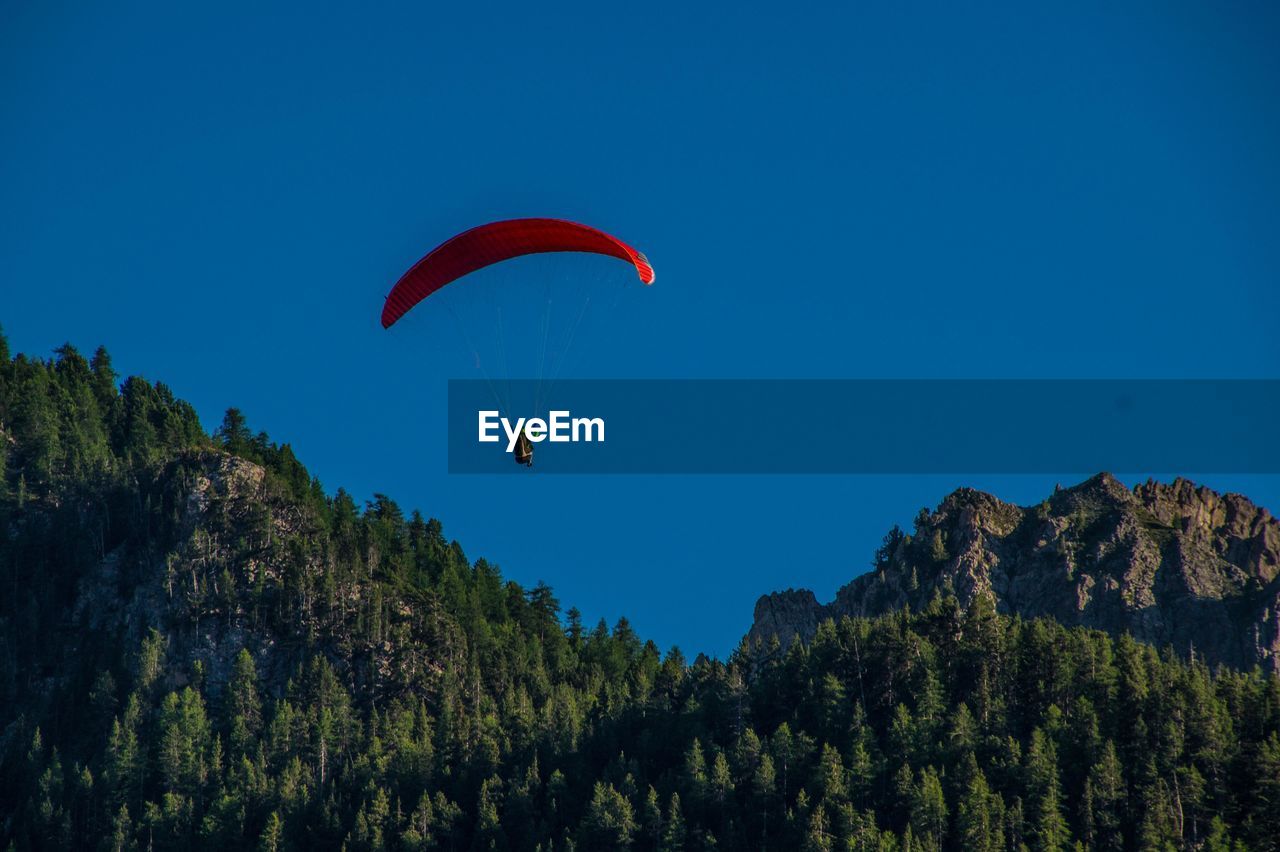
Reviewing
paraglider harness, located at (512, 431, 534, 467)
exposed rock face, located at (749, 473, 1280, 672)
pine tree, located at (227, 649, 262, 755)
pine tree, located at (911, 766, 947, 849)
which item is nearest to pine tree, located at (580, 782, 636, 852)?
pine tree, located at (911, 766, 947, 849)

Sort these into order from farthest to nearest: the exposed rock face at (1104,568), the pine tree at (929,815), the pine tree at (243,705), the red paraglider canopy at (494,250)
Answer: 1. the exposed rock face at (1104,568)
2. the pine tree at (243,705)
3. the pine tree at (929,815)
4. the red paraglider canopy at (494,250)

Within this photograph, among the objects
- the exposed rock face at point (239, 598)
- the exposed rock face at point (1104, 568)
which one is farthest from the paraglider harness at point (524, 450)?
the exposed rock face at point (1104, 568)

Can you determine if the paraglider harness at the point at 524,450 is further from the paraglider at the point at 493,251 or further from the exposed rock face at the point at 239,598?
the exposed rock face at the point at 239,598

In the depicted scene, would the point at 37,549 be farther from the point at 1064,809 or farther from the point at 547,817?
the point at 1064,809

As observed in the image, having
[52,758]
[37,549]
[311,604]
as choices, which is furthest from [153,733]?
[37,549]

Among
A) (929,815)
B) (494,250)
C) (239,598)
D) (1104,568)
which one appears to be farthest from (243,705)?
(1104,568)

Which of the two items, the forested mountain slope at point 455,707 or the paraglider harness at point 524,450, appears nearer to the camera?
the paraglider harness at point 524,450

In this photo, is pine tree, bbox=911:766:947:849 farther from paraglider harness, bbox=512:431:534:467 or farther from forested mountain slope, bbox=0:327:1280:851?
paraglider harness, bbox=512:431:534:467
